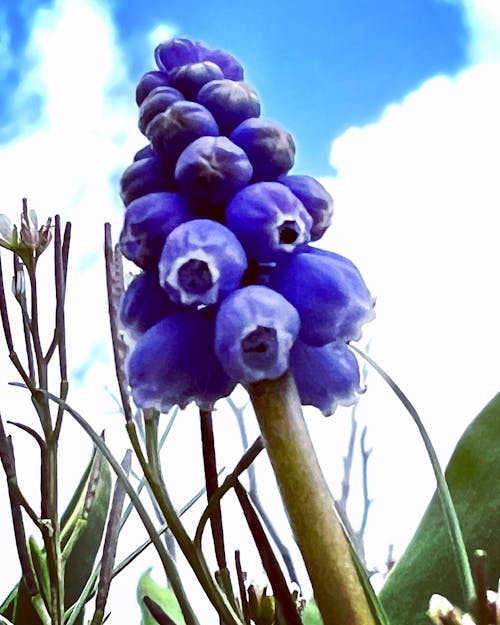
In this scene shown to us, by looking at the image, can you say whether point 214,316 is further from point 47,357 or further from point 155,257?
point 47,357

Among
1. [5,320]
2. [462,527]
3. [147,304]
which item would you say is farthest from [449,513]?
[5,320]

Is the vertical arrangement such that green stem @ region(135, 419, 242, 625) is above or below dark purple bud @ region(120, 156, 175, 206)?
below

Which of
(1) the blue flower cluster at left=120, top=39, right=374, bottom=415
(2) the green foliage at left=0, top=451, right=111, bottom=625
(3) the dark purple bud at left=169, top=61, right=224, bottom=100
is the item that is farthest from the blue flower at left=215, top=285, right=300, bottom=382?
(2) the green foliage at left=0, top=451, right=111, bottom=625

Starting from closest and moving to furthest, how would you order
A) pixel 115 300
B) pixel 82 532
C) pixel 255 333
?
pixel 255 333, pixel 115 300, pixel 82 532

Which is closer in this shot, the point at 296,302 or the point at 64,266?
the point at 296,302

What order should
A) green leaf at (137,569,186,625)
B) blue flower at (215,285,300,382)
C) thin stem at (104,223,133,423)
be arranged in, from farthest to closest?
green leaf at (137,569,186,625)
thin stem at (104,223,133,423)
blue flower at (215,285,300,382)

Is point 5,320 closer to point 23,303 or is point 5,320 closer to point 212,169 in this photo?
point 23,303

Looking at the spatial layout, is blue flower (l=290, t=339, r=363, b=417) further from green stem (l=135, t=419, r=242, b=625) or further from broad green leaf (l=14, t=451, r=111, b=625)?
broad green leaf (l=14, t=451, r=111, b=625)

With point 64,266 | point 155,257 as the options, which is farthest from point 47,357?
point 155,257
